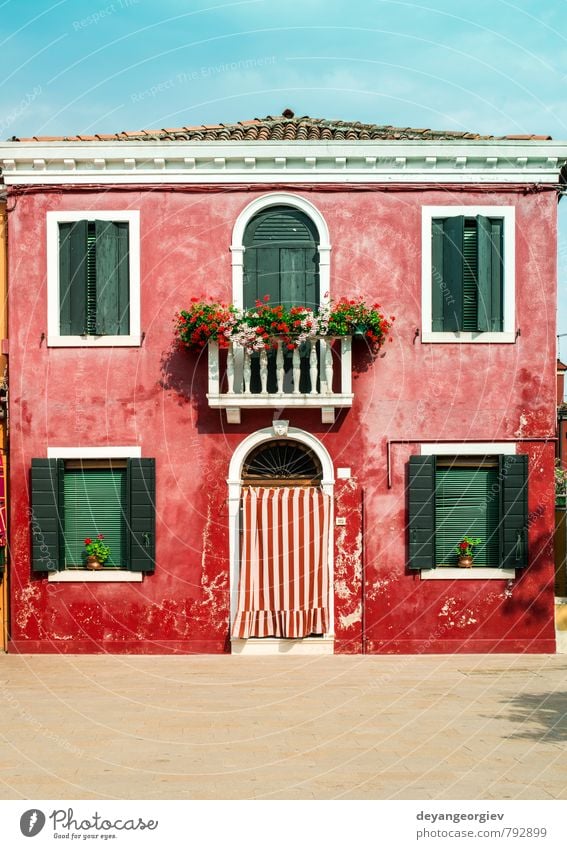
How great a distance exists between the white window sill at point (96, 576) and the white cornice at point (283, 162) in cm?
590

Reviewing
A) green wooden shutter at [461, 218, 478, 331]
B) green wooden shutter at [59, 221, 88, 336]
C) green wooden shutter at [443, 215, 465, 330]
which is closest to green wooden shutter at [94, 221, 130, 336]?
green wooden shutter at [59, 221, 88, 336]

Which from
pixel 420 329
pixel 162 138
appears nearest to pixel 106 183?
pixel 162 138

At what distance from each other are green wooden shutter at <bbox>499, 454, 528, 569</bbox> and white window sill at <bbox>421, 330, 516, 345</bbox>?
1756 millimetres

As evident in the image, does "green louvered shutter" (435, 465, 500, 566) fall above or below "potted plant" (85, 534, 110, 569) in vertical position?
above

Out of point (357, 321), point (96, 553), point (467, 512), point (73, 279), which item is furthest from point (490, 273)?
point (96, 553)

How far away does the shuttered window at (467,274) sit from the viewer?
17.1 m

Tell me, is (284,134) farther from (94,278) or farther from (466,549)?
(466,549)

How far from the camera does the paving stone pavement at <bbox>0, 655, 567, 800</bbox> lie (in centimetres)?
1018

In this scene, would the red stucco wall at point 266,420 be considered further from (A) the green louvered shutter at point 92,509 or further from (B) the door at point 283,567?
(A) the green louvered shutter at point 92,509

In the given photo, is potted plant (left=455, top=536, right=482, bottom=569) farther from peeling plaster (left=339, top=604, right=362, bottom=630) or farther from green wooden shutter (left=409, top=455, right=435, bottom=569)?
peeling plaster (left=339, top=604, right=362, bottom=630)

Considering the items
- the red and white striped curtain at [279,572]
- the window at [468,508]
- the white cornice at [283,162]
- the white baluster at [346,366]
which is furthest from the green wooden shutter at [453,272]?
the red and white striped curtain at [279,572]

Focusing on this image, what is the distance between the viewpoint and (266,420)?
56.5 ft

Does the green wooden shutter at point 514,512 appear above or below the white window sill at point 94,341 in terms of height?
below
